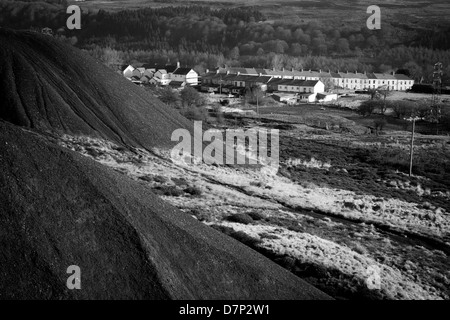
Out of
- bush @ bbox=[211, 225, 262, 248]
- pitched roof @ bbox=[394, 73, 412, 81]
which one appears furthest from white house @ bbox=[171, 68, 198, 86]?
bush @ bbox=[211, 225, 262, 248]

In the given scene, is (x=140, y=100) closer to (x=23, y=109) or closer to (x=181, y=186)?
(x=23, y=109)

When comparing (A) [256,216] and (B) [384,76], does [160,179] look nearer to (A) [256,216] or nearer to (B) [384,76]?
(A) [256,216]

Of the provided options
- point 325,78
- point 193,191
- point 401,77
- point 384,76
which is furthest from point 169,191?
point 401,77

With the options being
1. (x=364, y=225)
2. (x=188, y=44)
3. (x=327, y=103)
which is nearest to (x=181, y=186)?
(x=364, y=225)

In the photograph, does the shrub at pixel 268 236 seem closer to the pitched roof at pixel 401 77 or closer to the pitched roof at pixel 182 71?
the pitched roof at pixel 182 71

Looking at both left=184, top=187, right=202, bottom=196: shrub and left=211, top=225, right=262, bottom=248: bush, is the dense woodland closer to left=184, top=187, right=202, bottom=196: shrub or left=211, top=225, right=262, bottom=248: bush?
left=184, top=187, right=202, bottom=196: shrub

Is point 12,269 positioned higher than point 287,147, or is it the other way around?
point 12,269
